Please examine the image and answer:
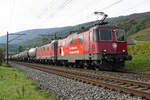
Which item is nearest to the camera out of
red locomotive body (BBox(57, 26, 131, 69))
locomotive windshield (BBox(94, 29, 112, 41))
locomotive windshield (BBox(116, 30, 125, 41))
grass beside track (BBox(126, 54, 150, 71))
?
red locomotive body (BBox(57, 26, 131, 69))

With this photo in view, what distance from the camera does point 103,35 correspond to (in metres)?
15.4

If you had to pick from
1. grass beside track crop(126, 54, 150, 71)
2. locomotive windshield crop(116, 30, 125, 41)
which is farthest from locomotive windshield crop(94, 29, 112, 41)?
grass beside track crop(126, 54, 150, 71)

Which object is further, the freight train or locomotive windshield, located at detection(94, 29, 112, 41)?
locomotive windshield, located at detection(94, 29, 112, 41)

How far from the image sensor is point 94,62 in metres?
15.7

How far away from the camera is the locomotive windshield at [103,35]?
15.2m

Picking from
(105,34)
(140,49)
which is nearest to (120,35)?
(105,34)

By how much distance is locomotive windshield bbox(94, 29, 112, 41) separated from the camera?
599 inches

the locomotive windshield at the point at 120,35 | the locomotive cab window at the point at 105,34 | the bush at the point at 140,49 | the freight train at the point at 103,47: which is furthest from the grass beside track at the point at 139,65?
the bush at the point at 140,49

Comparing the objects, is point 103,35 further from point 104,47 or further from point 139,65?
point 139,65

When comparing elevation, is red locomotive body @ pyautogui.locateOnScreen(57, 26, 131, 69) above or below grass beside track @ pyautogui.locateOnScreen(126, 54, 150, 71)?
above

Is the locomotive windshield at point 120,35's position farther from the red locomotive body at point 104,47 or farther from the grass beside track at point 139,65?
the grass beside track at point 139,65

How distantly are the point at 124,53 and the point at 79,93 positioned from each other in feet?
27.9

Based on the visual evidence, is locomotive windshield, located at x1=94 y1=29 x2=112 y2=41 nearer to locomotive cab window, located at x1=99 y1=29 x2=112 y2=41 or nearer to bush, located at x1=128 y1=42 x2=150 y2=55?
locomotive cab window, located at x1=99 y1=29 x2=112 y2=41

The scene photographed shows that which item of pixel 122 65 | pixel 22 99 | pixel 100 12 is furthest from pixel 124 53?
pixel 22 99
